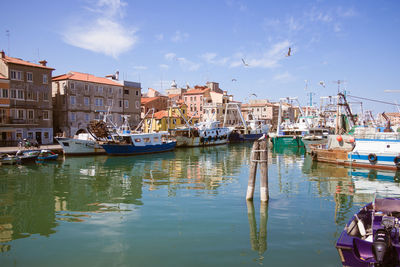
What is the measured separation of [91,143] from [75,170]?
42.3 ft

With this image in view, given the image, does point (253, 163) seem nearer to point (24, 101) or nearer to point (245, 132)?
point (24, 101)

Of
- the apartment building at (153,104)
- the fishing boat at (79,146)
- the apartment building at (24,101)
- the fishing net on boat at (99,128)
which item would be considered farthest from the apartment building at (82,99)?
the apartment building at (153,104)

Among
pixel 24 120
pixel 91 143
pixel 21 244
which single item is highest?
pixel 24 120

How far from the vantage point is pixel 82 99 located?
53094 millimetres

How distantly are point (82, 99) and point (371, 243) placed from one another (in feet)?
171

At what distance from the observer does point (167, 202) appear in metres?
16.5

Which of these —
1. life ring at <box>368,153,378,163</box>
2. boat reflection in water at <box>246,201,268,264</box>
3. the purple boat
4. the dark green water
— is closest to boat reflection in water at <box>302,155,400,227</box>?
the dark green water

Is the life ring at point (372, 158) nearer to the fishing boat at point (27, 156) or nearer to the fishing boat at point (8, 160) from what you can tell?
the fishing boat at point (27, 156)

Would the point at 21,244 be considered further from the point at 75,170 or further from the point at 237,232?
the point at 75,170

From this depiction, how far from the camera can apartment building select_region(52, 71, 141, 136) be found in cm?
5150

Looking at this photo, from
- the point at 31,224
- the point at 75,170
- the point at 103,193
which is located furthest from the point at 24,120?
the point at 31,224

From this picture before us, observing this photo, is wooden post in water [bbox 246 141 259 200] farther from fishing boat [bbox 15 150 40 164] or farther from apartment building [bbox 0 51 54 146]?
apartment building [bbox 0 51 54 146]

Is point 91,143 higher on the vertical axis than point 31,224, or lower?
higher

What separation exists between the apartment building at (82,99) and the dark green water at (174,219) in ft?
93.5
